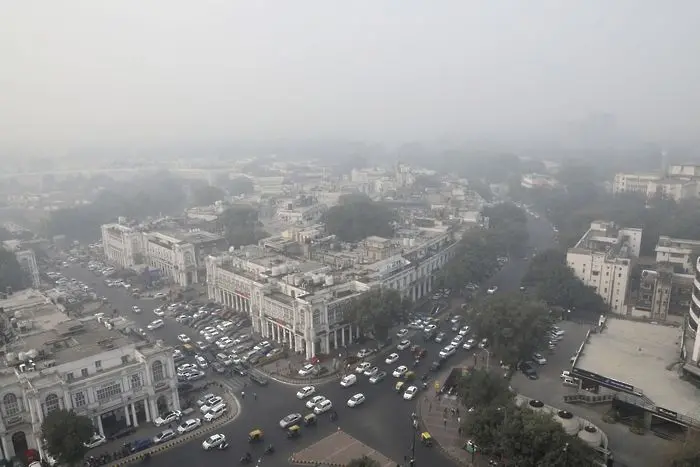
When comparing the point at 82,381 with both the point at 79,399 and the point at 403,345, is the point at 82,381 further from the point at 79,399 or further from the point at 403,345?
the point at 403,345

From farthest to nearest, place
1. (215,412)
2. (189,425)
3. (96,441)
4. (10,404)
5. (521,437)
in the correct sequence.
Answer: (215,412)
(189,425)
(96,441)
(10,404)
(521,437)

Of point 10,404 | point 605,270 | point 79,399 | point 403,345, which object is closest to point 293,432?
point 79,399

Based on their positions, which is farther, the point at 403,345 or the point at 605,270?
the point at 605,270

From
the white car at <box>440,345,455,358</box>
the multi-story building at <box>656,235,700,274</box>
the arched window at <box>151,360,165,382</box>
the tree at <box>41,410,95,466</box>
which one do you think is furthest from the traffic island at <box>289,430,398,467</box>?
the multi-story building at <box>656,235,700,274</box>

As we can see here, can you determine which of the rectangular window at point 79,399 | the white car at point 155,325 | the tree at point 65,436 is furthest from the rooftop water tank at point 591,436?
the white car at point 155,325

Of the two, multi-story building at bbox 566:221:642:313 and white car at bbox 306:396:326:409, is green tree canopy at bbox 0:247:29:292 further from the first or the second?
multi-story building at bbox 566:221:642:313

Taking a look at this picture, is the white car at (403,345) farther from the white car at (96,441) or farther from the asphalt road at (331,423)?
the white car at (96,441)

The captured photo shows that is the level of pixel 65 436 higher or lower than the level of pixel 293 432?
higher

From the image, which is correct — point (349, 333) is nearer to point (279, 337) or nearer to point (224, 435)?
point (279, 337)
